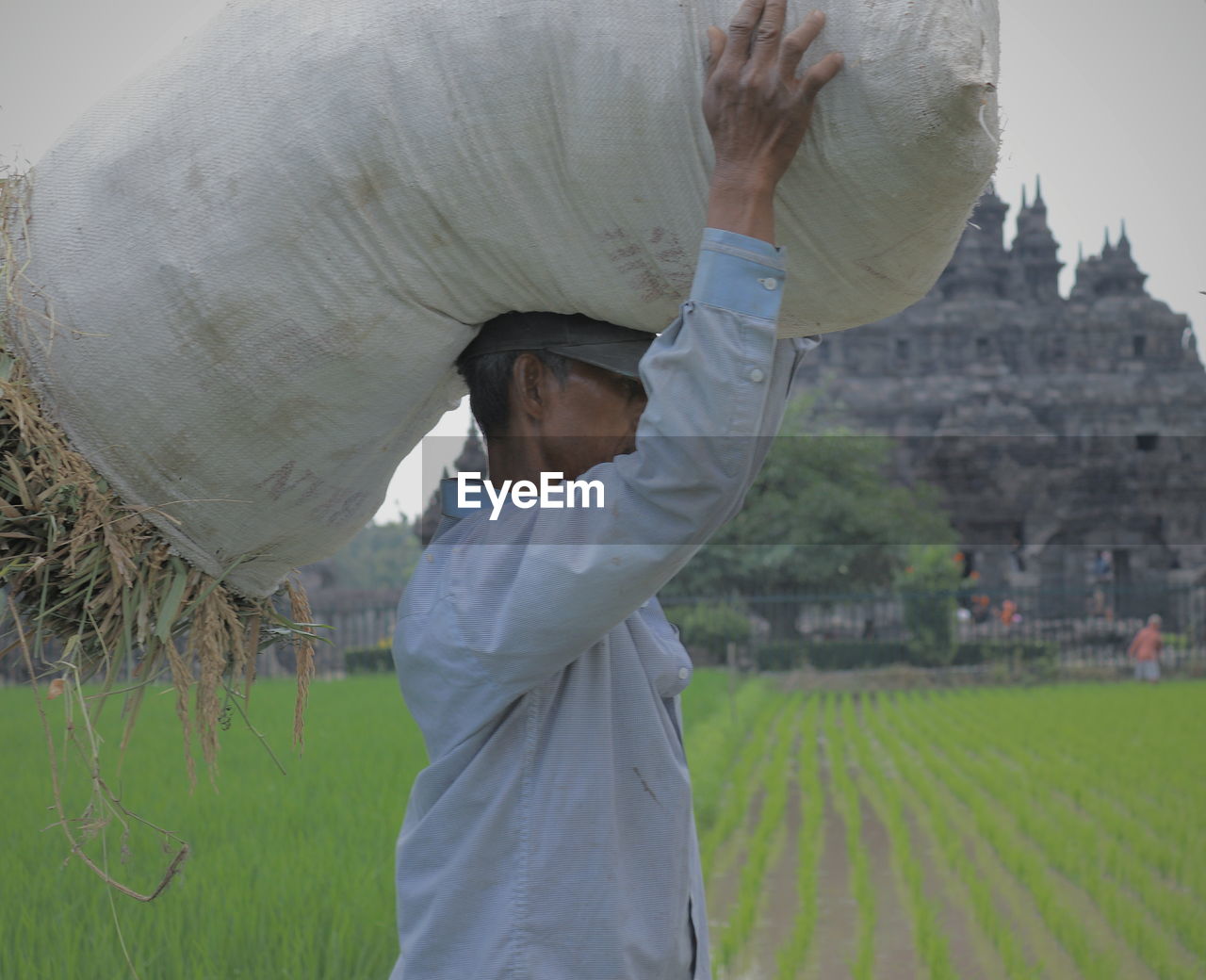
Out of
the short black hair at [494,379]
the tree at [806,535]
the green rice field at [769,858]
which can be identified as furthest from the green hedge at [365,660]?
the short black hair at [494,379]

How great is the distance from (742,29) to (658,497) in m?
0.42

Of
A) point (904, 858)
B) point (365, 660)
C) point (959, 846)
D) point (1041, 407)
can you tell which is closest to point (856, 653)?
point (365, 660)

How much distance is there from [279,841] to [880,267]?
336cm

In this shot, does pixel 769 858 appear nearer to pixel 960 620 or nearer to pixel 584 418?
pixel 584 418

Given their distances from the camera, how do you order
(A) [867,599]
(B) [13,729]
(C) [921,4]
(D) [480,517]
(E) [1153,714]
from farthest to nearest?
(A) [867,599] < (E) [1153,714] < (B) [13,729] < (D) [480,517] < (C) [921,4]

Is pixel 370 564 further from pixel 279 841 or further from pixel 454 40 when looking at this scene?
pixel 454 40

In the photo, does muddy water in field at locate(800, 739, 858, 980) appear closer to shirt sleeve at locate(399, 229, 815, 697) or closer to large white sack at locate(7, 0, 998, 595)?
shirt sleeve at locate(399, 229, 815, 697)

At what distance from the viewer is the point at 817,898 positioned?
446cm

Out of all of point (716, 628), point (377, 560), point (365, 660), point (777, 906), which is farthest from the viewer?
point (377, 560)

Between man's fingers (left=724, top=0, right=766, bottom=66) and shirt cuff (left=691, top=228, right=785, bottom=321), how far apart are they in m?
0.15

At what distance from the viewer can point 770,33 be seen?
104 cm

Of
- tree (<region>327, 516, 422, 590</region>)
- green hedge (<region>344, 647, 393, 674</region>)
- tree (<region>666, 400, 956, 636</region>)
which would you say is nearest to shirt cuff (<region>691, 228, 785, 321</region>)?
green hedge (<region>344, 647, 393, 674</region>)

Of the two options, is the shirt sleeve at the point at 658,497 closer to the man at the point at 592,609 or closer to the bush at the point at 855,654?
the man at the point at 592,609

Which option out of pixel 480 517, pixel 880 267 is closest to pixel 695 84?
pixel 880 267
